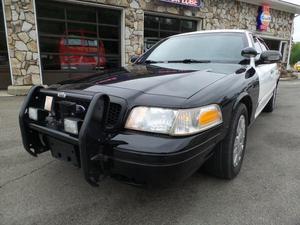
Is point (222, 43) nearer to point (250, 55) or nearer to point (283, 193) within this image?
point (250, 55)

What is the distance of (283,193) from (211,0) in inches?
413

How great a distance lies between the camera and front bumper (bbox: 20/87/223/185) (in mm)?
1604

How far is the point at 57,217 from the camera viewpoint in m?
1.90

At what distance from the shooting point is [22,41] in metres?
7.02

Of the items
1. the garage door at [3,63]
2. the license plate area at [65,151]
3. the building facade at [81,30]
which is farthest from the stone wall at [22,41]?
the license plate area at [65,151]

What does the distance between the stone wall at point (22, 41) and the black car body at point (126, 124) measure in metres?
5.77

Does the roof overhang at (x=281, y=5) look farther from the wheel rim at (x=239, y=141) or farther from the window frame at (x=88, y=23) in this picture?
the wheel rim at (x=239, y=141)

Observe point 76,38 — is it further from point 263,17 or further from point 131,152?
Result: point 263,17

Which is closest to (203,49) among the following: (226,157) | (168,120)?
(226,157)

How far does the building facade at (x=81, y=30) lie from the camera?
704 cm

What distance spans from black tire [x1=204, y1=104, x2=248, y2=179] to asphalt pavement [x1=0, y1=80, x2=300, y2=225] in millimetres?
120

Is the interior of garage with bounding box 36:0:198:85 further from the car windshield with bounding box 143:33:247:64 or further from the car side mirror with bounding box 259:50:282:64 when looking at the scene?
the car side mirror with bounding box 259:50:282:64

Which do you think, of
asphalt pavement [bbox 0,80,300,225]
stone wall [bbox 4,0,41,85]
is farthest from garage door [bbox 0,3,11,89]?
asphalt pavement [bbox 0,80,300,225]

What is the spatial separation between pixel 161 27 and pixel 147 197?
915 cm
